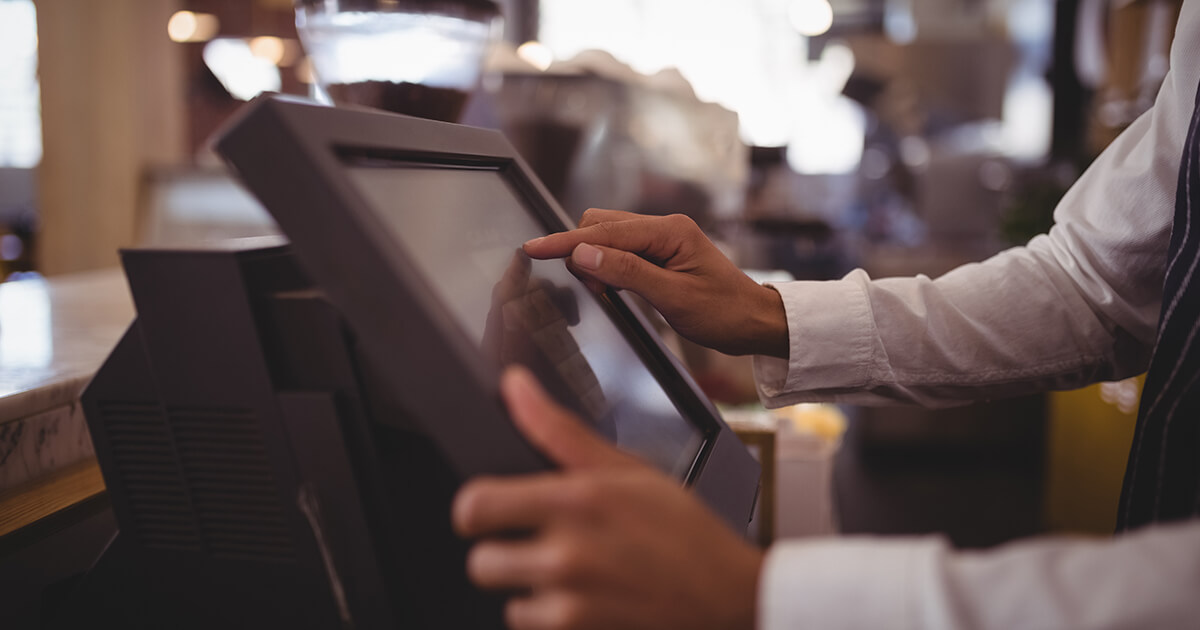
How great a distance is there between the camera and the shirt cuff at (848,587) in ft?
1.35

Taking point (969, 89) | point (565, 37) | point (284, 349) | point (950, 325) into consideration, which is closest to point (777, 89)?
point (969, 89)

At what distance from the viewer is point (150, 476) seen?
22.5 inches

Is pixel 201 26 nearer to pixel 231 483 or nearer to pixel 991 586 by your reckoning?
pixel 231 483

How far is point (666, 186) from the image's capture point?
2.06m

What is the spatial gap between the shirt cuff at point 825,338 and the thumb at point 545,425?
46 centimetres

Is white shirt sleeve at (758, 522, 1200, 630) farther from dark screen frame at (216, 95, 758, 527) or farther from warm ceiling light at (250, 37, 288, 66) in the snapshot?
warm ceiling light at (250, 37, 288, 66)

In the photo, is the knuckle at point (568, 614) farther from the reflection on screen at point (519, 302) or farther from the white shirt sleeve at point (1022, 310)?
the white shirt sleeve at point (1022, 310)

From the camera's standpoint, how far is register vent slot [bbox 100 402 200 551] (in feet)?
1.85

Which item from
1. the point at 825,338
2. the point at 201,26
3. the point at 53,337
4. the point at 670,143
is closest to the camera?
the point at 825,338

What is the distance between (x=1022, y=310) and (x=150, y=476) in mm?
842

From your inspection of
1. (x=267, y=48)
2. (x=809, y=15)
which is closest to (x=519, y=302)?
(x=267, y=48)

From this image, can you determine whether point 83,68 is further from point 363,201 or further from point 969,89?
point 969,89

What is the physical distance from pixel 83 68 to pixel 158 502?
299cm

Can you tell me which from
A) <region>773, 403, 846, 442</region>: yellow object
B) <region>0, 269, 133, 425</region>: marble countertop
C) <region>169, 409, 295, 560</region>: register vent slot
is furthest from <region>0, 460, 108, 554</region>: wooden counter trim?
<region>773, 403, 846, 442</region>: yellow object
